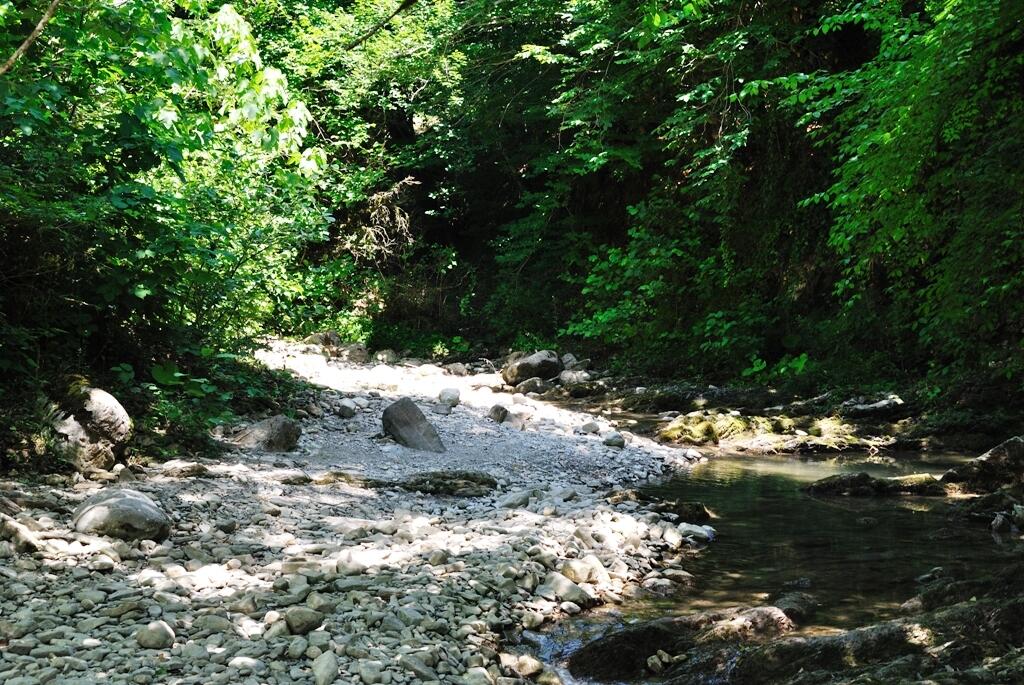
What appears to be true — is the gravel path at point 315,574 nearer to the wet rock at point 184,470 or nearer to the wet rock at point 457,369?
the wet rock at point 184,470

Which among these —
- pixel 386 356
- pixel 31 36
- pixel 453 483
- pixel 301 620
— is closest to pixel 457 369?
pixel 386 356

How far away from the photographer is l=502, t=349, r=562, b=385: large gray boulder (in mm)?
14344

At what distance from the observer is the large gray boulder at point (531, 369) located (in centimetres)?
1434

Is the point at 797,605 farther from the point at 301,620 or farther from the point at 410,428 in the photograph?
the point at 410,428

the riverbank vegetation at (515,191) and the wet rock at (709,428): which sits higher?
the riverbank vegetation at (515,191)

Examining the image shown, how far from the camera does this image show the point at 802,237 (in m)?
13.0

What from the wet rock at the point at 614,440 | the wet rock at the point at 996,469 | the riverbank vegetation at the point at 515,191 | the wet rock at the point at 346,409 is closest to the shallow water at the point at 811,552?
the wet rock at the point at 996,469

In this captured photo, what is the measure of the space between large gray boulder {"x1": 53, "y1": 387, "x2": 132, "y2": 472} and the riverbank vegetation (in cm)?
21

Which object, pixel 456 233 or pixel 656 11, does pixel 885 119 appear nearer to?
pixel 656 11

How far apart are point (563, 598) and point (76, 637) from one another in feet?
7.79

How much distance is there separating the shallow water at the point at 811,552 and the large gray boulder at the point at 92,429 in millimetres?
3150

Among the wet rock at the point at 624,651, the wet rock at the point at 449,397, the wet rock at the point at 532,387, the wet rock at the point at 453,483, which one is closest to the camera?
the wet rock at the point at 624,651

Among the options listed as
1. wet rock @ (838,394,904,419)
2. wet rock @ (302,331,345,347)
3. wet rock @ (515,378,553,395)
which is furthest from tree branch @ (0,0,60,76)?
wet rock @ (302,331,345,347)

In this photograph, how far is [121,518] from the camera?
13.7 feet
